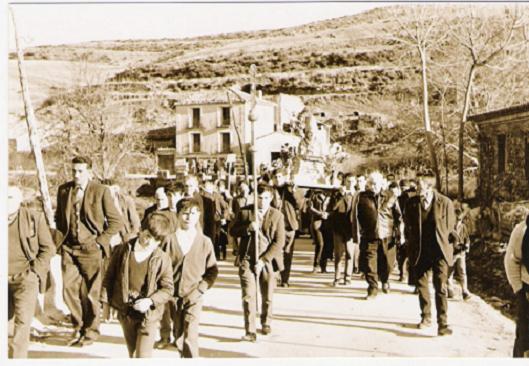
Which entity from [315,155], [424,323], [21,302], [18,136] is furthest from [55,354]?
[315,155]

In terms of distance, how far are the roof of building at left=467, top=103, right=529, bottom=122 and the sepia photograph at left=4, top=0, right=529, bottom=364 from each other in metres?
0.03

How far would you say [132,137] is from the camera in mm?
6883

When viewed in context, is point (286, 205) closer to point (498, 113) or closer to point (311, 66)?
point (311, 66)

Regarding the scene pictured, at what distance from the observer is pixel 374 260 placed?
21.7 feet

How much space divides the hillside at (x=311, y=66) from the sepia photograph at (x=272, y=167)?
0.08ft

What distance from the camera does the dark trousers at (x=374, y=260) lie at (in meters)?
6.62

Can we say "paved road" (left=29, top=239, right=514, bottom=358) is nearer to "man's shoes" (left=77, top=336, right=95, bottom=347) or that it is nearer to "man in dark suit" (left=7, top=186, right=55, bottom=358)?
"man's shoes" (left=77, top=336, right=95, bottom=347)

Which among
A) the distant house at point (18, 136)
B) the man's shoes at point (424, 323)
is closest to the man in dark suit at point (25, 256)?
the distant house at point (18, 136)

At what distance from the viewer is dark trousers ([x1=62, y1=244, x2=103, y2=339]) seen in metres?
5.03

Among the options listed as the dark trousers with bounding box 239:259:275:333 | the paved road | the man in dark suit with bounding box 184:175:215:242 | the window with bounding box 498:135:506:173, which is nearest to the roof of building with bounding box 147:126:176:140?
the man in dark suit with bounding box 184:175:215:242

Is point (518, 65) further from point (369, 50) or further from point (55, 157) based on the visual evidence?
point (55, 157)

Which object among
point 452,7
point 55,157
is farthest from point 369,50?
point 55,157

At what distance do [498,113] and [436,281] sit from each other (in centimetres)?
289

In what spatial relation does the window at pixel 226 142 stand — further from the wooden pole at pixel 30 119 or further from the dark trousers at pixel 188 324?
the dark trousers at pixel 188 324
